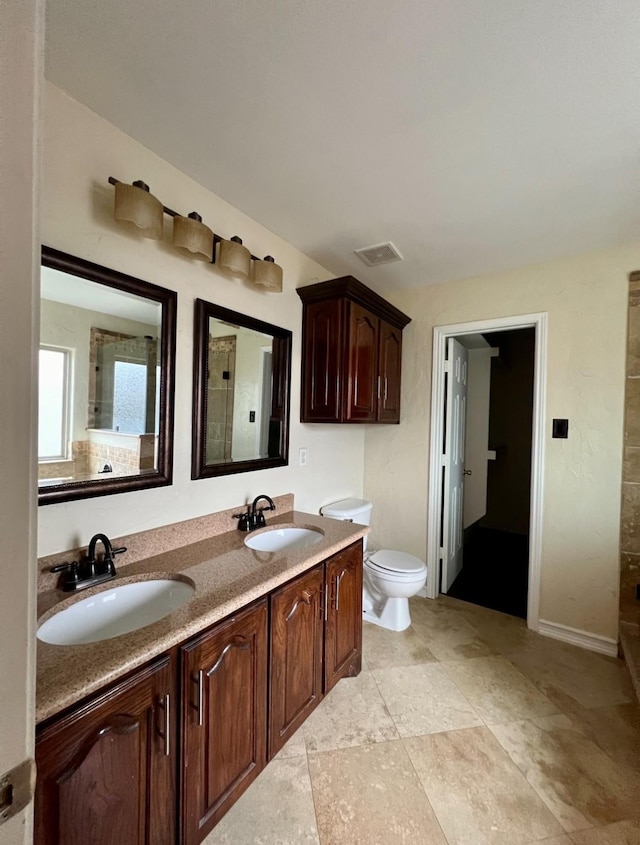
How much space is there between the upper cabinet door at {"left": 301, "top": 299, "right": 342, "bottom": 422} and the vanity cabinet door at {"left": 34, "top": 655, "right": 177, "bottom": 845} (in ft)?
4.96

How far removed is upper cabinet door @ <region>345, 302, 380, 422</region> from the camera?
84.5 inches

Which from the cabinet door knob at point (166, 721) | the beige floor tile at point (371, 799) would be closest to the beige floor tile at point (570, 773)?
the beige floor tile at point (371, 799)

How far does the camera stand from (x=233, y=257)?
162 centimetres

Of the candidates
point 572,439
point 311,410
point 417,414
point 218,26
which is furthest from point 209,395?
point 572,439

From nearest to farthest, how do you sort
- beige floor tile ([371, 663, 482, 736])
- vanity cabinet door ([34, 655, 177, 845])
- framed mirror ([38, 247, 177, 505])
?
vanity cabinet door ([34, 655, 177, 845])
framed mirror ([38, 247, 177, 505])
beige floor tile ([371, 663, 482, 736])

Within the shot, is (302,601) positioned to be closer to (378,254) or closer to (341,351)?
(341,351)

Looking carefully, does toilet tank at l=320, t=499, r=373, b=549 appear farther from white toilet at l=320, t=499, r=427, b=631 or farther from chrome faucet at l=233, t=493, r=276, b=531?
chrome faucet at l=233, t=493, r=276, b=531

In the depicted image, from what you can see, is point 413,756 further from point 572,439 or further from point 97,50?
point 97,50

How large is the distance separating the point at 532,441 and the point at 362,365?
1.26 m

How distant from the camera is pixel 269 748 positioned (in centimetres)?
130

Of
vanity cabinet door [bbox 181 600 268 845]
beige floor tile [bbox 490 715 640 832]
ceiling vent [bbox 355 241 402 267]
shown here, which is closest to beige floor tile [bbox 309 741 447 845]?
vanity cabinet door [bbox 181 600 268 845]

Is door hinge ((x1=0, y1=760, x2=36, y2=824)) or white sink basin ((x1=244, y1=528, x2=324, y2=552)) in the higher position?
door hinge ((x1=0, y1=760, x2=36, y2=824))

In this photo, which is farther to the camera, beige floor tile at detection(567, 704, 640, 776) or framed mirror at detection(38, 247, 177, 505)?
beige floor tile at detection(567, 704, 640, 776)

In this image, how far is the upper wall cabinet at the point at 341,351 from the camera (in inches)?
83.4
